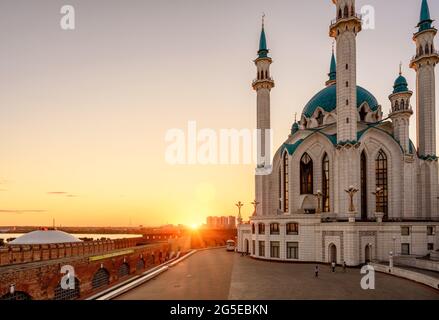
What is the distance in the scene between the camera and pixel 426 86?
51281 millimetres

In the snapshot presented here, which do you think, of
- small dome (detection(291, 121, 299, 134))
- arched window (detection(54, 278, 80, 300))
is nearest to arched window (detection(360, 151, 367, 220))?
small dome (detection(291, 121, 299, 134))

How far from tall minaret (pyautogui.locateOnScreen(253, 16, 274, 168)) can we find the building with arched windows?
1.03ft

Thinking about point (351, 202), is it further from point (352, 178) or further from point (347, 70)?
point (347, 70)

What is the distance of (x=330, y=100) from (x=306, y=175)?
50.7 feet

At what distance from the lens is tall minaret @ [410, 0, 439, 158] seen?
50.8 meters

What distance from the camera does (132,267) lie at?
3944cm

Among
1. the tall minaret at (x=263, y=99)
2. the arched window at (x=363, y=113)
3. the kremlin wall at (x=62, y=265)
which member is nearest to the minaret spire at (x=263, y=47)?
the tall minaret at (x=263, y=99)

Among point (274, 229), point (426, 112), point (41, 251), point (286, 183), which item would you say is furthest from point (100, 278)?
point (426, 112)

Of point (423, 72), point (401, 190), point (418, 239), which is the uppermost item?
point (423, 72)

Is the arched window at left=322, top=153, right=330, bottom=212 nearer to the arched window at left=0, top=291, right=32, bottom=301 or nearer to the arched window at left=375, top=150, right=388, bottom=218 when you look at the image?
the arched window at left=375, top=150, right=388, bottom=218

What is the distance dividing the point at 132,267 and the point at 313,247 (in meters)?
23.9

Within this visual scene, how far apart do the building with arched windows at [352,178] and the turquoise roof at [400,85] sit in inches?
5.6
